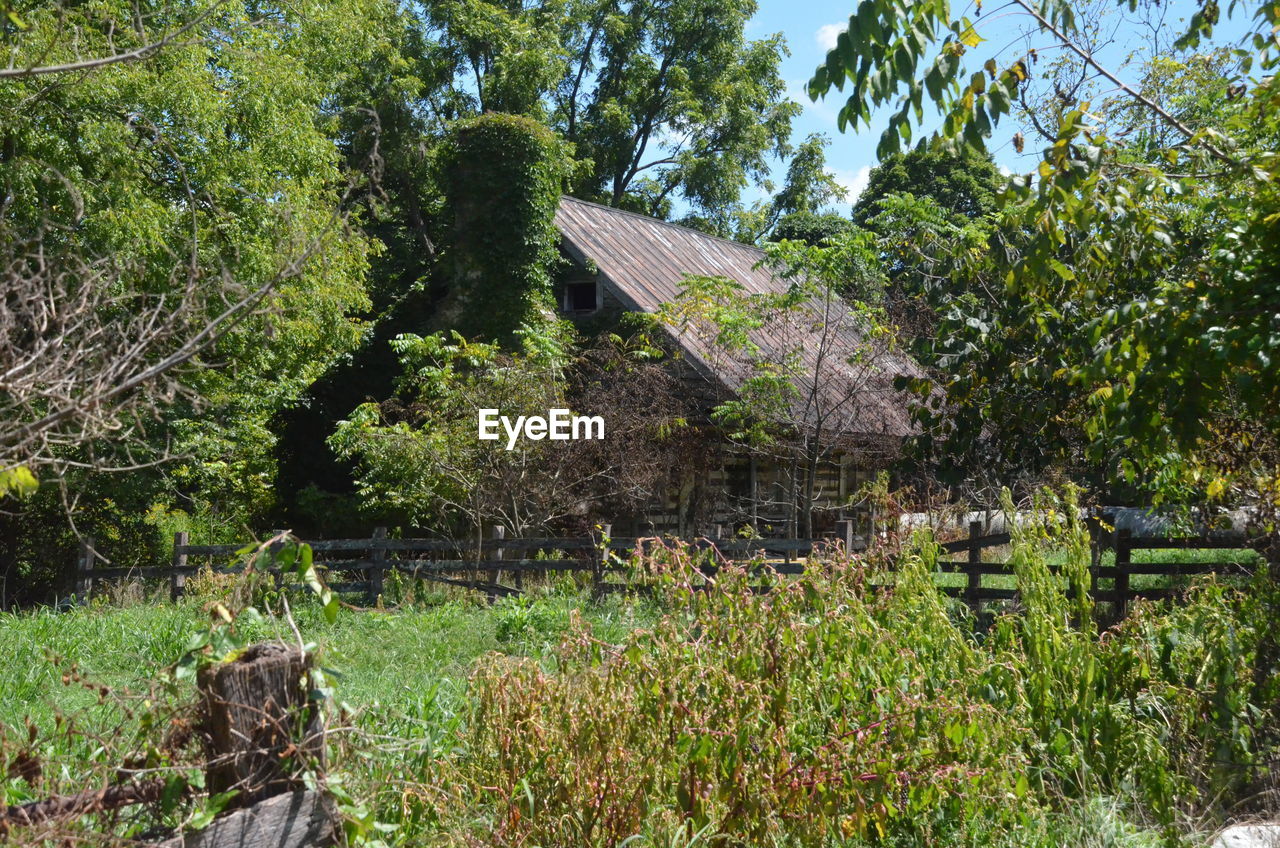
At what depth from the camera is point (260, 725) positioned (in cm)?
277

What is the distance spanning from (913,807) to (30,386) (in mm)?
3150

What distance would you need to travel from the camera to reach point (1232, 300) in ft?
17.0

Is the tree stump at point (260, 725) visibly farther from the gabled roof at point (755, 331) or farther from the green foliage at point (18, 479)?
the gabled roof at point (755, 331)

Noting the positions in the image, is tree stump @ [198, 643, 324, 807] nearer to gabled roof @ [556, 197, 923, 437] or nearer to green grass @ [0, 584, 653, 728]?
green grass @ [0, 584, 653, 728]

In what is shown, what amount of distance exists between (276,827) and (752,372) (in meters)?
14.6

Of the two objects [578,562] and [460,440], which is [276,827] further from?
[460,440]

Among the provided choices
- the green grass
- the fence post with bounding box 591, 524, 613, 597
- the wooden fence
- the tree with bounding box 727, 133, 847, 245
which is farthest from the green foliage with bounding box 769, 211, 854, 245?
the green grass

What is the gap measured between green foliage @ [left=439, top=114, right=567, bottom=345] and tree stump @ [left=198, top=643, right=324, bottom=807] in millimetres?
17084

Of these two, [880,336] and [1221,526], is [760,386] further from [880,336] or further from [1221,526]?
[1221,526]

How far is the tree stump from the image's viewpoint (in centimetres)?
275

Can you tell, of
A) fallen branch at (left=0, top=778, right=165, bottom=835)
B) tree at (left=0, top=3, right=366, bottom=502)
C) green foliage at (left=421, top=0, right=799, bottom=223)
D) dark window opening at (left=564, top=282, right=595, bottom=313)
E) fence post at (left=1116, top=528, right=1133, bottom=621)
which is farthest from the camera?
green foliage at (left=421, top=0, right=799, bottom=223)

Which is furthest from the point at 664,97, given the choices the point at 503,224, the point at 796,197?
the point at 503,224

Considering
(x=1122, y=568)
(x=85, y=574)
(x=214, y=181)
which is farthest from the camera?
(x=214, y=181)

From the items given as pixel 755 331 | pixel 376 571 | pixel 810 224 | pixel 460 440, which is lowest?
pixel 376 571
